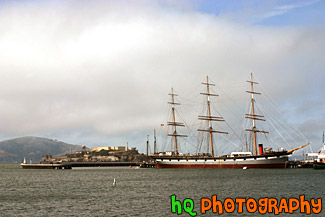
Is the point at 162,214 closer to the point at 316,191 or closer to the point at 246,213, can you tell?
the point at 246,213

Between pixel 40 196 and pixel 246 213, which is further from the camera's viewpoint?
pixel 40 196

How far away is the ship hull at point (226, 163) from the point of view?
11244cm

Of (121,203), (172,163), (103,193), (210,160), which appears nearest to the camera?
(121,203)

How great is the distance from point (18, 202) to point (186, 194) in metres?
19.5

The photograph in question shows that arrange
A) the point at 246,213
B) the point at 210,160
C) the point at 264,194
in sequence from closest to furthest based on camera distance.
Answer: the point at 246,213 < the point at 264,194 < the point at 210,160

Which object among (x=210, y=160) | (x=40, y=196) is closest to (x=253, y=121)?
Answer: (x=210, y=160)

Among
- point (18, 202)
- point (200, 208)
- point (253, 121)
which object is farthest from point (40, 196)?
point (253, 121)

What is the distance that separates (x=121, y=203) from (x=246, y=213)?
13.7 metres

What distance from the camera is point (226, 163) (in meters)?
121

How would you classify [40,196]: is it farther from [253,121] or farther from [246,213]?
[253,121]

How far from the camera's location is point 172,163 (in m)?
134

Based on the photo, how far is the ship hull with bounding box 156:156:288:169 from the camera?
369 feet

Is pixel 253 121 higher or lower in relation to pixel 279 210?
higher

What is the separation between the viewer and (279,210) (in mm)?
35562
